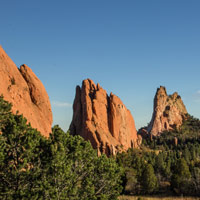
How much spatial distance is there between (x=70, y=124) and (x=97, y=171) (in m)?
62.9

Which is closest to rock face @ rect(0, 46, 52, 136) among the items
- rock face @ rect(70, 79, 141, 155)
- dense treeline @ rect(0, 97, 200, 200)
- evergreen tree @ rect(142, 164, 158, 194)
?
dense treeline @ rect(0, 97, 200, 200)

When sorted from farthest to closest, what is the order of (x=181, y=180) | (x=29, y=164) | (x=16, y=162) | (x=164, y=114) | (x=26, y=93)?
(x=164, y=114)
(x=181, y=180)
(x=26, y=93)
(x=29, y=164)
(x=16, y=162)

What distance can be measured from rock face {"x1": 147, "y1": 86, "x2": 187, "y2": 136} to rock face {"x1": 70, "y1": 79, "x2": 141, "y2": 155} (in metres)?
48.2

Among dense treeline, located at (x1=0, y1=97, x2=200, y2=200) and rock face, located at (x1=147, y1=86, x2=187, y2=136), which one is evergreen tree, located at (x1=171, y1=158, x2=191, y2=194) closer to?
dense treeline, located at (x1=0, y1=97, x2=200, y2=200)

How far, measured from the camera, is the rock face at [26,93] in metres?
36.4

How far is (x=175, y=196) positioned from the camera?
47031 millimetres

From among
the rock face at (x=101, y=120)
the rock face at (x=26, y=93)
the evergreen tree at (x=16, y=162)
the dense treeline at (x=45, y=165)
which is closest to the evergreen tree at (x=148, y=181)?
the rock face at (x=101, y=120)

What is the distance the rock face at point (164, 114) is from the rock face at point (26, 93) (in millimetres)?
104627

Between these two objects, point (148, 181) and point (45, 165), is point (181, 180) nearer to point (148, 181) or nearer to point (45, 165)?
point (148, 181)

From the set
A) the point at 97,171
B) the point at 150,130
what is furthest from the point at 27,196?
the point at 150,130

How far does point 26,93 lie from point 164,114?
12290 centimetres

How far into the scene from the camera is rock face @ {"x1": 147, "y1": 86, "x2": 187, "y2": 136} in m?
140

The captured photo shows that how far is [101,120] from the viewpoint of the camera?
80.9 m

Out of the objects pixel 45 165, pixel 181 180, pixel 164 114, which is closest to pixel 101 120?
pixel 181 180
